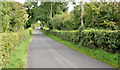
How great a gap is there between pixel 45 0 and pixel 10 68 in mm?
39770

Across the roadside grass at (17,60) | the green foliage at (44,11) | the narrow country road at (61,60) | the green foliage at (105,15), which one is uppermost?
the green foliage at (44,11)

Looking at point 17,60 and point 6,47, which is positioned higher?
point 6,47

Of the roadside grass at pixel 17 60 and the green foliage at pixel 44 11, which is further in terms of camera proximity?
the green foliage at pixel 44 11

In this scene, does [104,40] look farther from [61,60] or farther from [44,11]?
[44,11]

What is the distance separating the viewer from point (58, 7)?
4259cm

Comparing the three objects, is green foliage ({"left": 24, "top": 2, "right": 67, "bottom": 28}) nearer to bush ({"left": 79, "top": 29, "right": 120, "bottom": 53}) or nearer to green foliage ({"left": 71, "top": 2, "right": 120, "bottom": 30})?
green foliage ({"left": 71, "top": 2, "right": 120, "bottom": 30})

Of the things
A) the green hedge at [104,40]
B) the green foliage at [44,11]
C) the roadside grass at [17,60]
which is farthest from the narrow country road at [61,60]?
the green foliage at [44,11]

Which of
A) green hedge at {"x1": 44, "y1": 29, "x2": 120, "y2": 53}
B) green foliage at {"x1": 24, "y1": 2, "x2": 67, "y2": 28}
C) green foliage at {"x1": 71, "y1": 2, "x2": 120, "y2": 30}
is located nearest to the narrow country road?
green hedge at {"x1": 44, "y1": 29, "x2": 120, "y2": 53}

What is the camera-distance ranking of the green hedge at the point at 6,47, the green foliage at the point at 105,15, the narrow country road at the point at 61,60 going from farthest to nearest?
the green foliage at the point at 105,15
the narrow country road at the point at 61,60
the green hedge at the point at 6,47

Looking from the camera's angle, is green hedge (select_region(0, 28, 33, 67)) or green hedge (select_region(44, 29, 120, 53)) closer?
green hedge (select_region(0, 28, 33, 67))

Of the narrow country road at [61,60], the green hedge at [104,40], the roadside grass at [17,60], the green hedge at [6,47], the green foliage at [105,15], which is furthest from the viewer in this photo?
the green foliage at [105,15]

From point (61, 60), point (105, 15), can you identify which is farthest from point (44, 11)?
point (61, 60)

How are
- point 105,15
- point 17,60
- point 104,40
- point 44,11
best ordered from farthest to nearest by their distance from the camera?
point 44,11
point 105,15
point 104,40
point 17,60

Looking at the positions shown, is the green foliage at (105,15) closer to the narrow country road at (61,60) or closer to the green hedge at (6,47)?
the narrow country road at (61,60)
